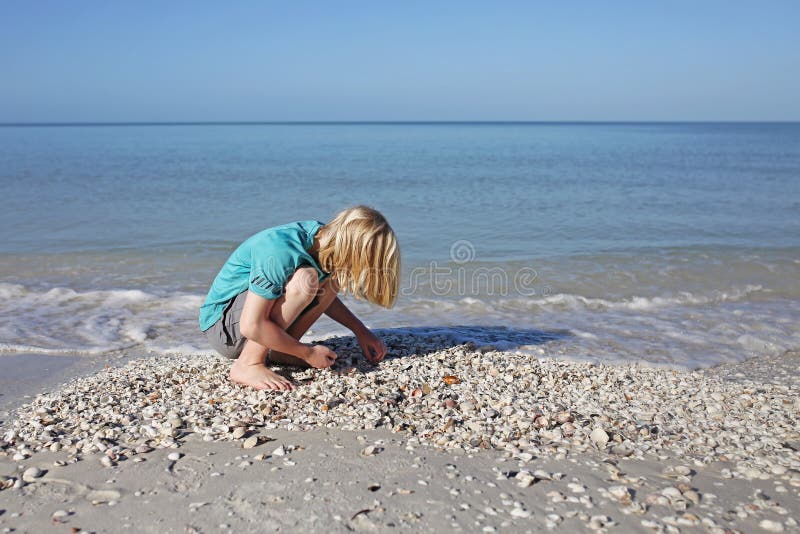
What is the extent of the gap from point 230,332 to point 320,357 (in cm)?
62

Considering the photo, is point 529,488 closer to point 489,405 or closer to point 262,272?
point 489,405

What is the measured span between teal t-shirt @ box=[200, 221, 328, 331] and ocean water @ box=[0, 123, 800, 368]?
132 cm

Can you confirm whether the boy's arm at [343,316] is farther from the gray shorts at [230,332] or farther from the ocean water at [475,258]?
the ocean water at [475,258]

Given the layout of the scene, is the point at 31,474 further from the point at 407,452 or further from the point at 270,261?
the point at 407,452

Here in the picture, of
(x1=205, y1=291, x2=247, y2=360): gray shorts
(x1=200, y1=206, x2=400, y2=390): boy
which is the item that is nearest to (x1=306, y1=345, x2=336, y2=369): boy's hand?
(x1=200, y1=206, x2=400, y2=390): boy

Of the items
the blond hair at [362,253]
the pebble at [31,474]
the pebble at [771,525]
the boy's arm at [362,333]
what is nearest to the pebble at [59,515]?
the pebble at [31,474]

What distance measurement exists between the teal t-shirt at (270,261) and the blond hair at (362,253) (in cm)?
11

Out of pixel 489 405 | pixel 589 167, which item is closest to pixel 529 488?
pixel 489 405

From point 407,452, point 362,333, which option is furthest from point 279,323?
point 407,452

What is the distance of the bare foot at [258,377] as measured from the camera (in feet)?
12.9

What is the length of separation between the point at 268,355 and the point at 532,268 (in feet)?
15.9

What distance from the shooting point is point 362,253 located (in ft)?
12.5

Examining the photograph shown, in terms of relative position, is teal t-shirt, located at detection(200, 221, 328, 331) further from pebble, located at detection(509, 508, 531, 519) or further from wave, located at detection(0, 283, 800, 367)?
pebble, located at detection(509, 508, 531, 519)

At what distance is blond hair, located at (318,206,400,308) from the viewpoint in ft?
12.5
